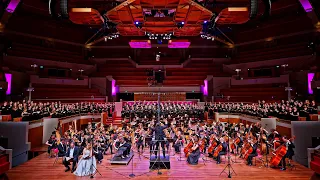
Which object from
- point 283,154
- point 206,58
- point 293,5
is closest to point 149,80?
point 206,58

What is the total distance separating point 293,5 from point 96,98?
21.8 meters

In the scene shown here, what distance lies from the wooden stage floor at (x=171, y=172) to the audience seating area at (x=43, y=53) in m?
16.8

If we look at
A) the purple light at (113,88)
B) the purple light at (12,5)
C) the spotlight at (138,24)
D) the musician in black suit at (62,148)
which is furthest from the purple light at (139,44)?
the musician in black suit at (62,148)

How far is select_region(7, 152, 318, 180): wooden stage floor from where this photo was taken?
7.75 m

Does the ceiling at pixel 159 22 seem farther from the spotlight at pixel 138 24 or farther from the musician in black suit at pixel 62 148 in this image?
the musician in black suit at pixel 62 148

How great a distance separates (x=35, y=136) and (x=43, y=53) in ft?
48.0

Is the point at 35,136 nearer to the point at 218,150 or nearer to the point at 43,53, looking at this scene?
the point at 218,150

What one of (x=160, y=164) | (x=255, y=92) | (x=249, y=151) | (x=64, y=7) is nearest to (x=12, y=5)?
(x=64, y=7)

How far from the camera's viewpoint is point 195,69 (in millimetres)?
26797

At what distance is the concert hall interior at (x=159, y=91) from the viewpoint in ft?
29.2

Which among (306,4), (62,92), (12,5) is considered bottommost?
(62,92)

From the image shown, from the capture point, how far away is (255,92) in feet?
72.2

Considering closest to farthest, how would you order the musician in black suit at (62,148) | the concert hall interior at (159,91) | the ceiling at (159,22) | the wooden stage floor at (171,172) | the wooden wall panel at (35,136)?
the wooden stage floor at (171,172)
the concert hall interior at (159,91)
the musician in black suit at (62,148)
the wooden wall panel at (35,136)
the ceiling at (159,22)

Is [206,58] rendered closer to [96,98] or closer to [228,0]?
[228,0]
